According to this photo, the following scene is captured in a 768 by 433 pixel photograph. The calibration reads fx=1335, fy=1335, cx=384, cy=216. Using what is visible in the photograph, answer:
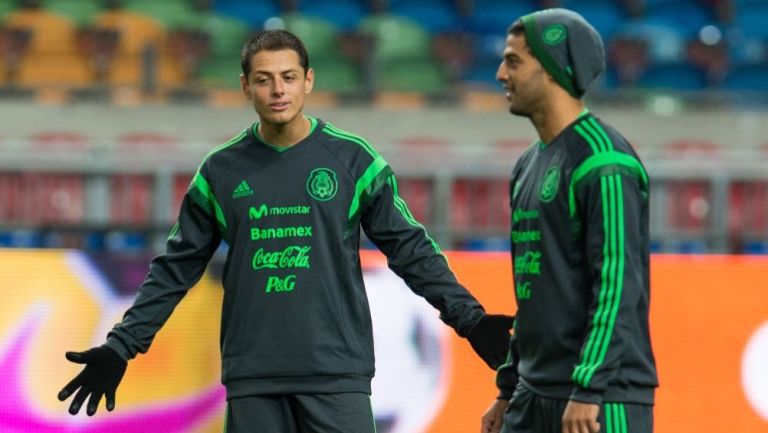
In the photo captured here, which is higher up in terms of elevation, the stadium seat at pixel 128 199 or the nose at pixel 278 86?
the nose at pixel 278 86

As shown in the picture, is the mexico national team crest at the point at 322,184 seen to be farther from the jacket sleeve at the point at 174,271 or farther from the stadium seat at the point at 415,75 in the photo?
the stadium seat at the point at 415,75

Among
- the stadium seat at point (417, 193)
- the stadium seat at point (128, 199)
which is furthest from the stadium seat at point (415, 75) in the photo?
the stadium seat at point (128, 199)

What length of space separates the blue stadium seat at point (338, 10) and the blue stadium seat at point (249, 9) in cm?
27

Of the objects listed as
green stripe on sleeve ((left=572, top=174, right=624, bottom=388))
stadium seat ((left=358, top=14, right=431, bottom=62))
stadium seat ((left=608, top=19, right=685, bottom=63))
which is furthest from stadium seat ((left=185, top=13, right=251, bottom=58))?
green stripe on sleeve ((left=572, top=174, right=624, bottom=388))

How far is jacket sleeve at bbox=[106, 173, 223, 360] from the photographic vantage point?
4.16 meters

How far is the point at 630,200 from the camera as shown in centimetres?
321

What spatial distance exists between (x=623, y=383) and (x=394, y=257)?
1.11 meters

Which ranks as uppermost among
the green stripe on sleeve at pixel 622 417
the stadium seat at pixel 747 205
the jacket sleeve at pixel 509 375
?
the stadium seat at pixel 747 205

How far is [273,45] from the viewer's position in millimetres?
4016

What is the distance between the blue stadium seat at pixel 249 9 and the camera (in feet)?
39.3

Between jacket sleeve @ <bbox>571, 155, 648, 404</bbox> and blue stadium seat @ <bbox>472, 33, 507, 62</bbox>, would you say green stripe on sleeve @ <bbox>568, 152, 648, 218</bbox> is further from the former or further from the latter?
blue stadium seat @ <bbox>472, 33, 507, 62</bbox>

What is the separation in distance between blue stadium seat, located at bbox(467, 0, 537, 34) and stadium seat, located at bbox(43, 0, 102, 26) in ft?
11.0

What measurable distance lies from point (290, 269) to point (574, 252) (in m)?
1.00

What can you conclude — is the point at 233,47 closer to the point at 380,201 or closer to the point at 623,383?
the point at 380,201
